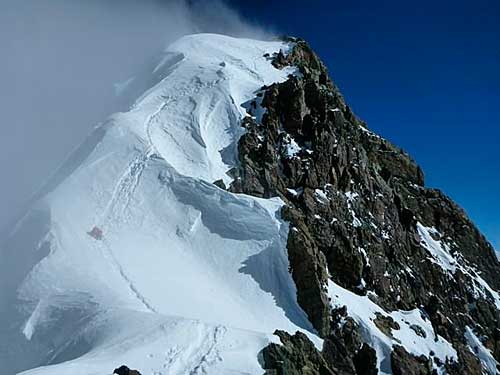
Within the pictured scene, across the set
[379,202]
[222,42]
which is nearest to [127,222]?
[379,202]

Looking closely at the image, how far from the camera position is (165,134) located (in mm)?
40938

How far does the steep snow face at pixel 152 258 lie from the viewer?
19.1 metres

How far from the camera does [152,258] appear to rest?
28.4 metres

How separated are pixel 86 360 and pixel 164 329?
3.32m

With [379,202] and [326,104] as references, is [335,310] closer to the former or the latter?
[379,202]

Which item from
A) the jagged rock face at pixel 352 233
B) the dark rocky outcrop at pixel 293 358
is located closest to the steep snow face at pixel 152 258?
the dark rocky outcrop at pixel 293 358

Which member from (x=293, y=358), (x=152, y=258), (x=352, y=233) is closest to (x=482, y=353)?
(x=352, y=233)

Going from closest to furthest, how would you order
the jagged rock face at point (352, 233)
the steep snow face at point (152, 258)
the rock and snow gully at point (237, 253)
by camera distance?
the steep snow face at point (152, 258) < the rock and snow gully at point (237, 253) < the jagged rock face at point (352, 233)

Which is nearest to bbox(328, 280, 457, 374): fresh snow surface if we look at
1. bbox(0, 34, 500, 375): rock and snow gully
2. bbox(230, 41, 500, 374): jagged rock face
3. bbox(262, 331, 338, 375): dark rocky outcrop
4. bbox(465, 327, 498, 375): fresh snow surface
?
bbox(0, 34, 500, 375): rock and snow gully

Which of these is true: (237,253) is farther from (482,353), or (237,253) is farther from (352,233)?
(482,353)

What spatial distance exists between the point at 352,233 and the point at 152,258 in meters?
18.2

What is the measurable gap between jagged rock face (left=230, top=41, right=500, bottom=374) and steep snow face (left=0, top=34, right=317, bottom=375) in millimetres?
1861

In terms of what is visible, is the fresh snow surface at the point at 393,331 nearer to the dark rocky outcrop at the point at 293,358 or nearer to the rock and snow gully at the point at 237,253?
the rock and snow gully at the point at 237,253

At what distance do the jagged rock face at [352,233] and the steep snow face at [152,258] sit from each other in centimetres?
186
